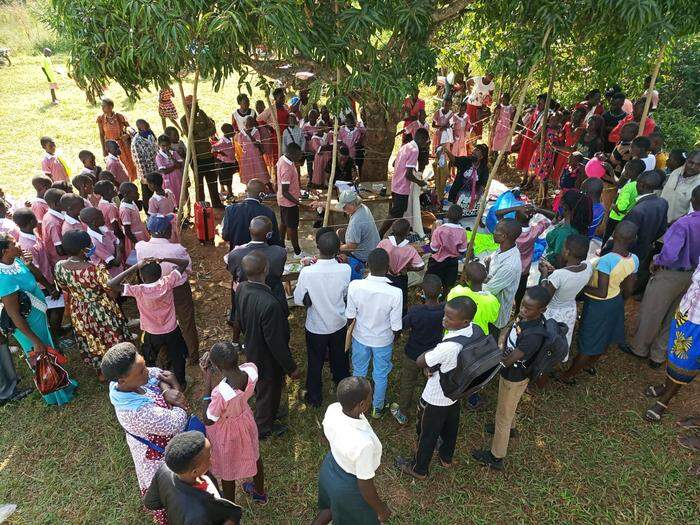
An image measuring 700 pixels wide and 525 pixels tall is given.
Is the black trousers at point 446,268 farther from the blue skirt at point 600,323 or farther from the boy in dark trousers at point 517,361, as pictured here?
the boy in dark trousers at point 517,361

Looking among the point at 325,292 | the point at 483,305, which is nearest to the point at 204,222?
the point at 325,292

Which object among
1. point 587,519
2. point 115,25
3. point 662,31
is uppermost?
point 662,31

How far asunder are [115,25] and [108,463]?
4.38 metres

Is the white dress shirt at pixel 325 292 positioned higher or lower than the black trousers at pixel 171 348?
higher

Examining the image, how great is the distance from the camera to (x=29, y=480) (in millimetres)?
4172

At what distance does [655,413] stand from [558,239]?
199 centimetres

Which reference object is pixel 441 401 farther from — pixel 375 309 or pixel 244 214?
pixel 244 214

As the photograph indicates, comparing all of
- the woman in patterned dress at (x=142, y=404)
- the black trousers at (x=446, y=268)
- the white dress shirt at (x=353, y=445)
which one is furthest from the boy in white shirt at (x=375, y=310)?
the black trousers at (x=446, y=268)

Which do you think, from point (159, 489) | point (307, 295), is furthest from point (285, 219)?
point (159, 489)

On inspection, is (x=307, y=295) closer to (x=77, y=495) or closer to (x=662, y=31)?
(x=77, y=495)

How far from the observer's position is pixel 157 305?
440 cm

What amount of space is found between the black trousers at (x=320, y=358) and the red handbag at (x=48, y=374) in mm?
2439

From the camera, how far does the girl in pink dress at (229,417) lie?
316 centimetres

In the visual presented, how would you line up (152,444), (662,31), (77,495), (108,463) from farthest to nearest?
(662,31), (108,463), (77,495), (152,444)
